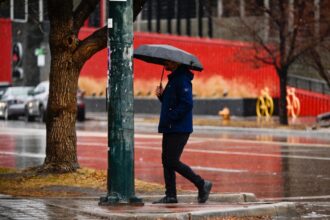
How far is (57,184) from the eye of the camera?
15656mm

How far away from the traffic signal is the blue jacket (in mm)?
51617

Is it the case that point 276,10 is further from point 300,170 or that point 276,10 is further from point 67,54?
point 67,54

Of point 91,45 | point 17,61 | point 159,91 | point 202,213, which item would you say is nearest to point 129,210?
point 202,213

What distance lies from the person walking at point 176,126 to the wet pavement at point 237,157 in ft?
5.70

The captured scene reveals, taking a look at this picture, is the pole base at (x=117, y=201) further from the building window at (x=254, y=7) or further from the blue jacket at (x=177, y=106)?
the building window at (x=254, y=7)

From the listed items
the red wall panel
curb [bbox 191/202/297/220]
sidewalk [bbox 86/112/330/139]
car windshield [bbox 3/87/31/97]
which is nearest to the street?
sidewalk [bbox 86/112/330/139]

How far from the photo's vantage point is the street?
17.7 meters

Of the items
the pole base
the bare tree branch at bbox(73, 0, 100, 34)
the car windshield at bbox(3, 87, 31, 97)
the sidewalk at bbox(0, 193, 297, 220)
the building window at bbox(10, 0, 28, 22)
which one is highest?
the building window at bbox(10, 0, 28, 22)

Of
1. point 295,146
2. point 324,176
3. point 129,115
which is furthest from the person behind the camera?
point 295,146

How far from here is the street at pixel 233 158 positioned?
17.7 meters

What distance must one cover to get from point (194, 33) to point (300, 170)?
163 ft

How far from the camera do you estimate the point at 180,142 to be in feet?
43.5

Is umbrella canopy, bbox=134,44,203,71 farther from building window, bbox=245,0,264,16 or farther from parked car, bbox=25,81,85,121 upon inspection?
parked car, bbox=25,81,85,121

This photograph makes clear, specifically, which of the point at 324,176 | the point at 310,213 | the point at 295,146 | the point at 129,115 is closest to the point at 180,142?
the point at 129,115
